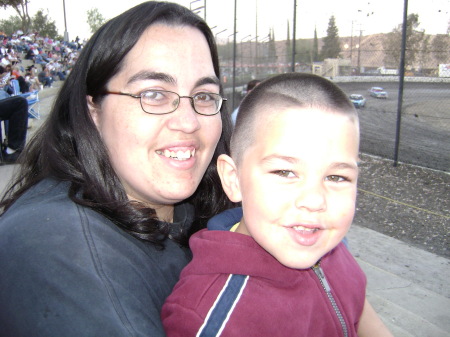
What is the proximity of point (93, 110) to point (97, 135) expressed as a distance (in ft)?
0.48

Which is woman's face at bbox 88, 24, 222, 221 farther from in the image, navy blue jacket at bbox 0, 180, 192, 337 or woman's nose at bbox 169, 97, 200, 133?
navy blue jacket at bbox 0, 180, 192, 337

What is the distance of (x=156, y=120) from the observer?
161 centimetres

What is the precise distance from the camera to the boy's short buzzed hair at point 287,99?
1.35 m

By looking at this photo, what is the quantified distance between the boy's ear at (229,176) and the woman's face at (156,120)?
182 mm

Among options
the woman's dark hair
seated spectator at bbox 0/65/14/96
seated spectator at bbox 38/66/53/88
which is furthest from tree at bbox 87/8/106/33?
the woman's dark hair

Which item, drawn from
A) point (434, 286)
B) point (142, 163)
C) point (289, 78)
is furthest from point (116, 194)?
point (434, 286)

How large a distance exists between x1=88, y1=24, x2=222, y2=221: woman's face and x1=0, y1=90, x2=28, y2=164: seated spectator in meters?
6.14

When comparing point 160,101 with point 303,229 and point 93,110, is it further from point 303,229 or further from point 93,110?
point 303,229

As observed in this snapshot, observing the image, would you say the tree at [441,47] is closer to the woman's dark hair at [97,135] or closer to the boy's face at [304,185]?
the woman's dark hair at [97,135]

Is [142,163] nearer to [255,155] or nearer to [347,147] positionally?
[255,155]

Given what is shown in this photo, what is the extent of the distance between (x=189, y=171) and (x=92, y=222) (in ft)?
1.75

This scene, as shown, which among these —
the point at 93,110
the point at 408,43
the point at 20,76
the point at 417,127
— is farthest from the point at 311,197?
the point at 20,76

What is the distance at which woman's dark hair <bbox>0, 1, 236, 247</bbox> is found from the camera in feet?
4.84

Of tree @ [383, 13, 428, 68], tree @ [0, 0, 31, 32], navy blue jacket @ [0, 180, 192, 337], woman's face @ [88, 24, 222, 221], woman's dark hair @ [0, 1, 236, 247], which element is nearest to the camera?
navy blue jacket @ [0, 180, 192, 337]
